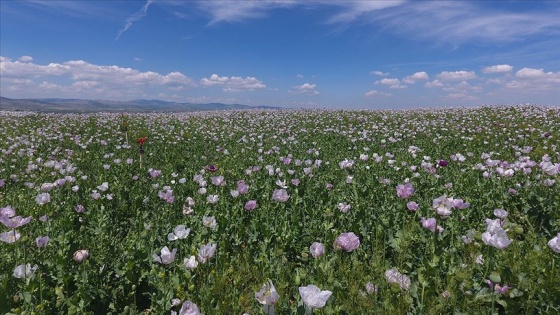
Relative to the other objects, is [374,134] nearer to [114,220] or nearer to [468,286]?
[114,220]

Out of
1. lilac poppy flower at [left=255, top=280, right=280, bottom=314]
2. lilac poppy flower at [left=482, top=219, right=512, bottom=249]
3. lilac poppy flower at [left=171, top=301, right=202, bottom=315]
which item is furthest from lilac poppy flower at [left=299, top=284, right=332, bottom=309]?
lilac poppy flower at [left=482, top=219, right=512, bottom=249]

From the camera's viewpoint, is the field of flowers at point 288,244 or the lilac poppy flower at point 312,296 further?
the field of flowers at point 288,244

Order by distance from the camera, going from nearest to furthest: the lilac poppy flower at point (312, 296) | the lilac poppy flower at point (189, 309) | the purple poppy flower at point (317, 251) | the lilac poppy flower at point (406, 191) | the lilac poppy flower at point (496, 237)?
1. the lilac poppy flower at point (312, 296)
2. the lilac poppy flower at point (189, 309)
3. the lilac poppy flower at point (496, 237)
4. the purple poppy flower at point (317, 251)
5. the lilac poppy flower at point (406, 191)

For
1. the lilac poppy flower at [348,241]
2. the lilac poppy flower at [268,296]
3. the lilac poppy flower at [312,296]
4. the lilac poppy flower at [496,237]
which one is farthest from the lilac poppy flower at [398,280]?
the lilac poppy flower at [268,296]

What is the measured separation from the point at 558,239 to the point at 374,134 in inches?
435

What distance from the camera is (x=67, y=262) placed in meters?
3.42

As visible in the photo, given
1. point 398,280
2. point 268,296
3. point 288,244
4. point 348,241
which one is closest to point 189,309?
point 268,296

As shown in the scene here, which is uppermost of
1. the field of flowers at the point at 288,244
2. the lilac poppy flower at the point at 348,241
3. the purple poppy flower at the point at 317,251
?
the lilac poppy flower at the point at 348,241

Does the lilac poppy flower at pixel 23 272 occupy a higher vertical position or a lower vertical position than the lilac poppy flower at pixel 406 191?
lower

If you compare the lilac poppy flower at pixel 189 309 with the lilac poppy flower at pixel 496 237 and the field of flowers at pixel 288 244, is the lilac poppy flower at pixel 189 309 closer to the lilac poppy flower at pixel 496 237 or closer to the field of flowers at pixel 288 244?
the field of flowers at pixel 288 244

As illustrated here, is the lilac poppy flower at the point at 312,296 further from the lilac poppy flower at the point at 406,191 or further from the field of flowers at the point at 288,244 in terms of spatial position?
the lilac poppy flower at the point at 406,191

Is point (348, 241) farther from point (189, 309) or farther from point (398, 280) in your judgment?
point (189, 309)

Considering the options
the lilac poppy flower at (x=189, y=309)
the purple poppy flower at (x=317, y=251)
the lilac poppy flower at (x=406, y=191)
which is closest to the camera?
the lilac poppy flower at (x=189, y=309)

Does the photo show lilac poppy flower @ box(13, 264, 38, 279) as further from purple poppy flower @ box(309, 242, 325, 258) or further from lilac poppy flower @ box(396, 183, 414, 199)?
lilac poppy flower @ box(396, 183, 414, 199)
